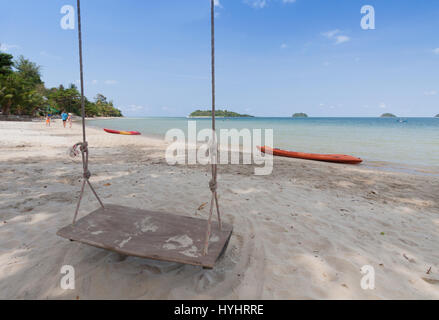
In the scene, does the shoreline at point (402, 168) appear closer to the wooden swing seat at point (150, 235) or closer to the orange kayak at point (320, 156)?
the orange kayak at point (320, 156)

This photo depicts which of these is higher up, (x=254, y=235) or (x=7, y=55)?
(x=7, y=55)

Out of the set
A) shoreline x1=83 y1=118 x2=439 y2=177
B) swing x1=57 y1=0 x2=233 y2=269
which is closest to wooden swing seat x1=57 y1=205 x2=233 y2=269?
swing x1=57 y1=0 x2=233 y2=269

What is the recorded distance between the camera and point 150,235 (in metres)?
2.14

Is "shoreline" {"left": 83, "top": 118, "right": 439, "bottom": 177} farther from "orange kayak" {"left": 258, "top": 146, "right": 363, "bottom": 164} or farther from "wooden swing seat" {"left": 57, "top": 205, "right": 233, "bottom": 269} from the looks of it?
"wooden swing seat" {"left": 57, "top": 205, "right": 233, "bottom": 269}

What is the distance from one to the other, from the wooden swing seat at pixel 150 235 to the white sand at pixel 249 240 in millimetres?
308

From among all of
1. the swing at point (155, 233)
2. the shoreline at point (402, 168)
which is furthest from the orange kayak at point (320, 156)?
the swing at point (155, 233)

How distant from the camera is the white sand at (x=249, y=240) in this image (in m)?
1.88

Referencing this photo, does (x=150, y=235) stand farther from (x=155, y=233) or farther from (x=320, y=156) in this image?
(x=320, y=156)

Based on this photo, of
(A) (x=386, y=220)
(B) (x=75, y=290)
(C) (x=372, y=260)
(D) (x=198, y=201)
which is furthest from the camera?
(D) (x=198, y=201)

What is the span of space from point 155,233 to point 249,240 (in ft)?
3.81

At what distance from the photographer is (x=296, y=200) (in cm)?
409

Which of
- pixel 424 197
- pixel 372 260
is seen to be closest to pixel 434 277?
pixel 372 260

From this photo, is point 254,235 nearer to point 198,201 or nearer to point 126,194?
point 198,201

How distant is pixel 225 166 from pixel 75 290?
5533 mm
